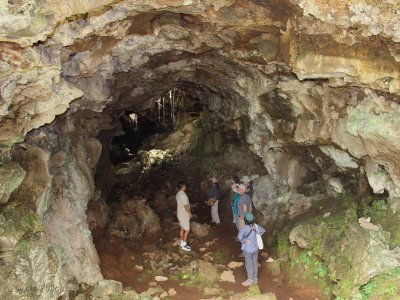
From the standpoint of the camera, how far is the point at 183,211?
9.49 metres

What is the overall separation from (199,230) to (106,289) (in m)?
3.71

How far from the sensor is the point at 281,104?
9078 millimetres

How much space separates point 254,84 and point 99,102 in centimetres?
357

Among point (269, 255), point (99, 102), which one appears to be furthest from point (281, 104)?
point (99, 102)

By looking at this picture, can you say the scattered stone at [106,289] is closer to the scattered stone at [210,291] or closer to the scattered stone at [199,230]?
the scattered stone at [210,291]

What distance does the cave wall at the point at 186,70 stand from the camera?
542cm

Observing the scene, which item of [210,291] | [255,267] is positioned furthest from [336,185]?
[210,291]

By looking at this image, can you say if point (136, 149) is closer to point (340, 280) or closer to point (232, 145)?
point (232, 145)

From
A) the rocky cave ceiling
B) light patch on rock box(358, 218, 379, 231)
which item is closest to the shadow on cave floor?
light patch on rock box(358, 218, 379, 231)

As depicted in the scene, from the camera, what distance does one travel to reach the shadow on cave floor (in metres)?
7.93

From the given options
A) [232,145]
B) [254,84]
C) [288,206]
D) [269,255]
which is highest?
[254,84]

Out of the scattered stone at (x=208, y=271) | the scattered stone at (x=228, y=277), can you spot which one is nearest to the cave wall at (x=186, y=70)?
the scattered stone at (x=208, y=271)

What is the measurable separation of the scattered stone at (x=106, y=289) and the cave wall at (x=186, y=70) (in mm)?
419

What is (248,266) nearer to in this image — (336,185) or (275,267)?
(275,267)
